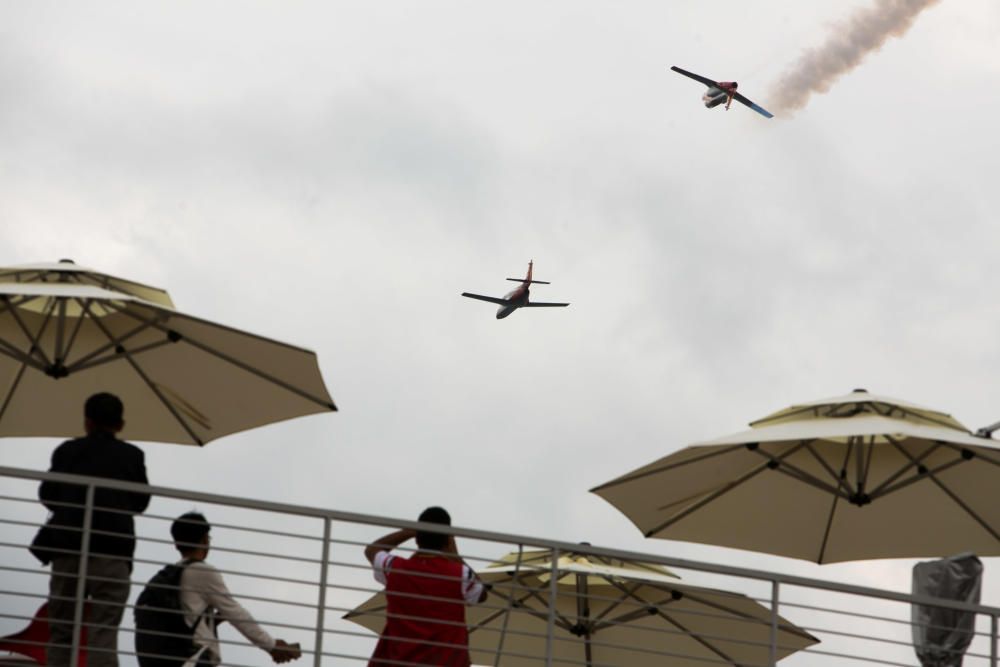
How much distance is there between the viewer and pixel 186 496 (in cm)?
1016

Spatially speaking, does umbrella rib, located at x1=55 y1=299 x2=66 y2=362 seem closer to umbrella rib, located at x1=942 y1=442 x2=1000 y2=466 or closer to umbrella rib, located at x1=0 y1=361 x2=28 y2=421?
umbrella rib, located at x1=0 y1=361 x2=28 y2=421

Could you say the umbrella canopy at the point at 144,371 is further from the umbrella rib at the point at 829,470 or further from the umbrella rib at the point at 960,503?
the umbrella rib at the point at 960,503

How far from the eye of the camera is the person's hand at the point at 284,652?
10.2m

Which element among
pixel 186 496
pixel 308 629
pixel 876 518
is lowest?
pixel 308 629

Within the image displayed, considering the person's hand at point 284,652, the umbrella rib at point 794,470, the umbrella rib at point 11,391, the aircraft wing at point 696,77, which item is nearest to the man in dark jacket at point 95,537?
the person's hand at point 284,652

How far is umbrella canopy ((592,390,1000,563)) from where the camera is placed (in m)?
14.2

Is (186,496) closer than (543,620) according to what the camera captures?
Yes

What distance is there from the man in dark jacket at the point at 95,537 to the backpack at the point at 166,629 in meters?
0.16

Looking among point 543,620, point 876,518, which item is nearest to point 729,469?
point 876,518

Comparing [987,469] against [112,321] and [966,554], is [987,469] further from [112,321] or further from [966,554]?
[112,321]

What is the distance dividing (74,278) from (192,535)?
3103 millimetres

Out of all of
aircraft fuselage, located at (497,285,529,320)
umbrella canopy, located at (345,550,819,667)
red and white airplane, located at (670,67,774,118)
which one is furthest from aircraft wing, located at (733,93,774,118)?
umbrella canopy, located at (345,550,819,667)

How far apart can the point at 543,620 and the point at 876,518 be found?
13.6 feet

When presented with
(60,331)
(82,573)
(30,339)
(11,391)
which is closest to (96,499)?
(82,573)
